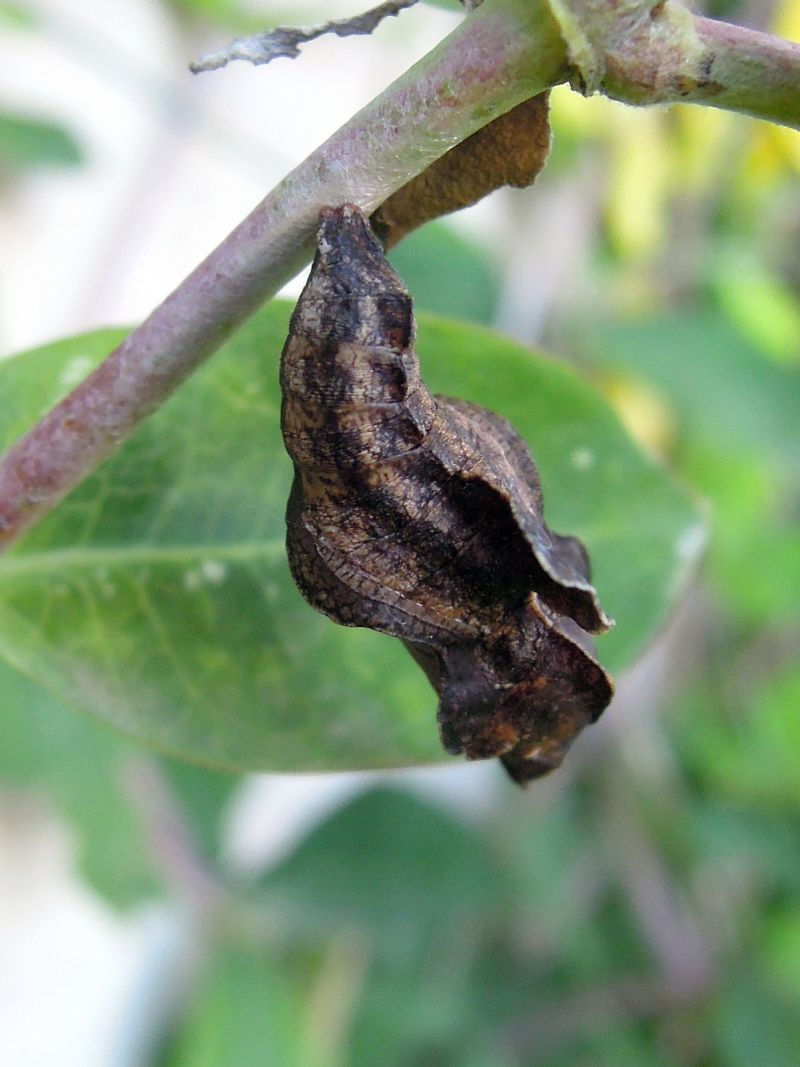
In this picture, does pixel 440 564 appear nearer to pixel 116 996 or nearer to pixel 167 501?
pixel 167 501

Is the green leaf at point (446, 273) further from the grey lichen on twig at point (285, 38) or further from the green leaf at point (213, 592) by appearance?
the grey lichen on twig at point (285, 38)

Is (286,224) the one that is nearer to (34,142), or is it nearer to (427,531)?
(427,531)

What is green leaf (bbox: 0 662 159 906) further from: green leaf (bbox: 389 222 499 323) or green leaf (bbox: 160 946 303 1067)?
green leaf (bbox: 389 222 499 323)

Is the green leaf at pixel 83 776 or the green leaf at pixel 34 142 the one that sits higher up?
the green leaf at pixel 34 142

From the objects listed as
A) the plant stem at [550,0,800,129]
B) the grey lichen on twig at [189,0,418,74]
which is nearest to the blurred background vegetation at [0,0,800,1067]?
the grey lichen on twig at [189,0,418,74]

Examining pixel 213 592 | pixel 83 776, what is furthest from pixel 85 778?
pixel 213 592

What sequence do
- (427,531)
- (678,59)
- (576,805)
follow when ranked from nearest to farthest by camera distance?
1. (678,59)
2. (427,531)
3. (576,805)

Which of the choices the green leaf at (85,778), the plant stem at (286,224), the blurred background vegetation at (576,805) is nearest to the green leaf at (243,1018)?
the blurred background vegetation at (576,805)
